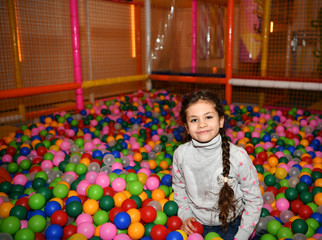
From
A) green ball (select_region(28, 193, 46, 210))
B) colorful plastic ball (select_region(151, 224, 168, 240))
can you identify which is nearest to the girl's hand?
colorful plastic ball (select_region(151, 224, 168, 240))

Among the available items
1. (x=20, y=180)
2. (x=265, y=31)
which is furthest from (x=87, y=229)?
(x=265, y=31)

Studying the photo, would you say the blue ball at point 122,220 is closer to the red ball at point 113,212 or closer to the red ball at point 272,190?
the red ball at point 113,212

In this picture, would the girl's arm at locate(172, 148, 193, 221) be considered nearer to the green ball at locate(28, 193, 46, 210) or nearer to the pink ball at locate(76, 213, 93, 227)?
the pink ball at locate(76, 213, 93, 227)

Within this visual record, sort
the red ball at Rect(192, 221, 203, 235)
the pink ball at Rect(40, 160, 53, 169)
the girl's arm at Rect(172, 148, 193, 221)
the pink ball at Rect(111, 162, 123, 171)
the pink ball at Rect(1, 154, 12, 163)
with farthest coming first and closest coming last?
the pink ball at Rect(1, 154, 12, 163), the pink ball at Rect(40, 160, 53, 169), the pink ball at Rect(111, 162, 123, 171), the girl's arm at Rect(172, 148, 193, 221), the red ball at Rect(192, 221, 203, 235)

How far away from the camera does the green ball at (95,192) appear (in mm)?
1833

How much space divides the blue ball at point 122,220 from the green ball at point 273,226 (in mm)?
786

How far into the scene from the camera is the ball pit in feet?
5.21

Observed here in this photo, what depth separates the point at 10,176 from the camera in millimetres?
2293

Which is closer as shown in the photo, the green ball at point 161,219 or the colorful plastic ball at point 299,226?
the colorful plastic ball at point 299,226

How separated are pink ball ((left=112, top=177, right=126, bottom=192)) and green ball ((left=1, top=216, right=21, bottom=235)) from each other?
625 millimetres

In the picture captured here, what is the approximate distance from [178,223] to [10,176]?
1.46 m

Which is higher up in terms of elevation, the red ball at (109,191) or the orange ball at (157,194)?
the red ball at (109,191)

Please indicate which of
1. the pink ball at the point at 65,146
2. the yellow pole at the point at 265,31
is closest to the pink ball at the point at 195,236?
the pink ball at the point at 65,146

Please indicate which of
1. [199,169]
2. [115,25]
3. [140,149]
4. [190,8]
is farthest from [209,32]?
[199,169]
